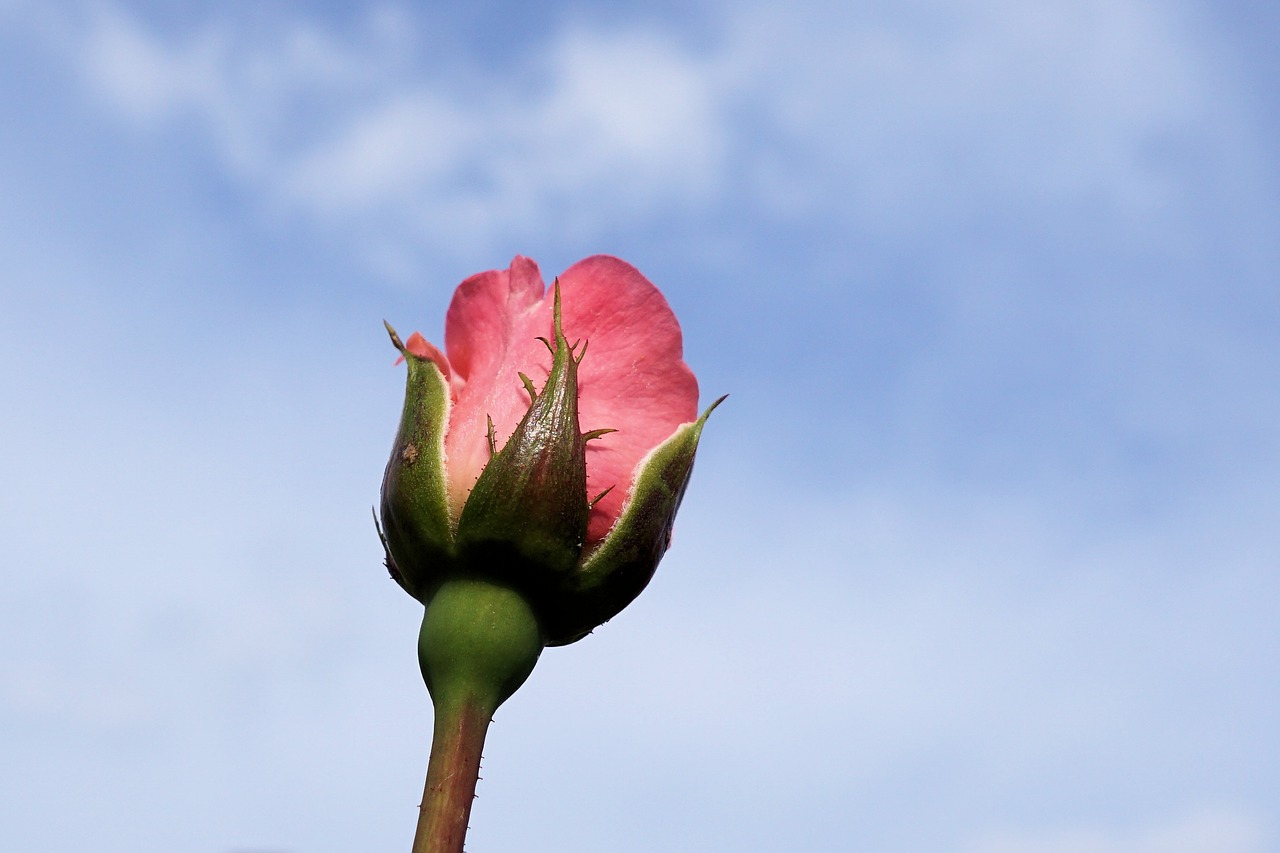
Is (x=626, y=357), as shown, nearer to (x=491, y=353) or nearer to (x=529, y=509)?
(x=491, y=353)

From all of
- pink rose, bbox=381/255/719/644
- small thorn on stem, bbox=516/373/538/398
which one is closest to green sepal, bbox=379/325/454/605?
pink rose, bbox=381/255/719/644

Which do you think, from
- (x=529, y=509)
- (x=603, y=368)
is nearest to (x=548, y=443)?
(x=529, y=509)

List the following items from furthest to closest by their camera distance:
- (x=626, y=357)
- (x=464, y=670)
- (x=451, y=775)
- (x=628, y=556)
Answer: (x=626, y=357) < (x=628, y=556) < (x=464, y=670) < (x=451, y=775)

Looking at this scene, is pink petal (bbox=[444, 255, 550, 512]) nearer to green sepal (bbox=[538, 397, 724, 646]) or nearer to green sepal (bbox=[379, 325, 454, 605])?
green sepal (bbox=[379, 325, 454, 605])

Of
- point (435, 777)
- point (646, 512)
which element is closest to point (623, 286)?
point (646, 512)

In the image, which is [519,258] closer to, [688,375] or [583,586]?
[688,375]
